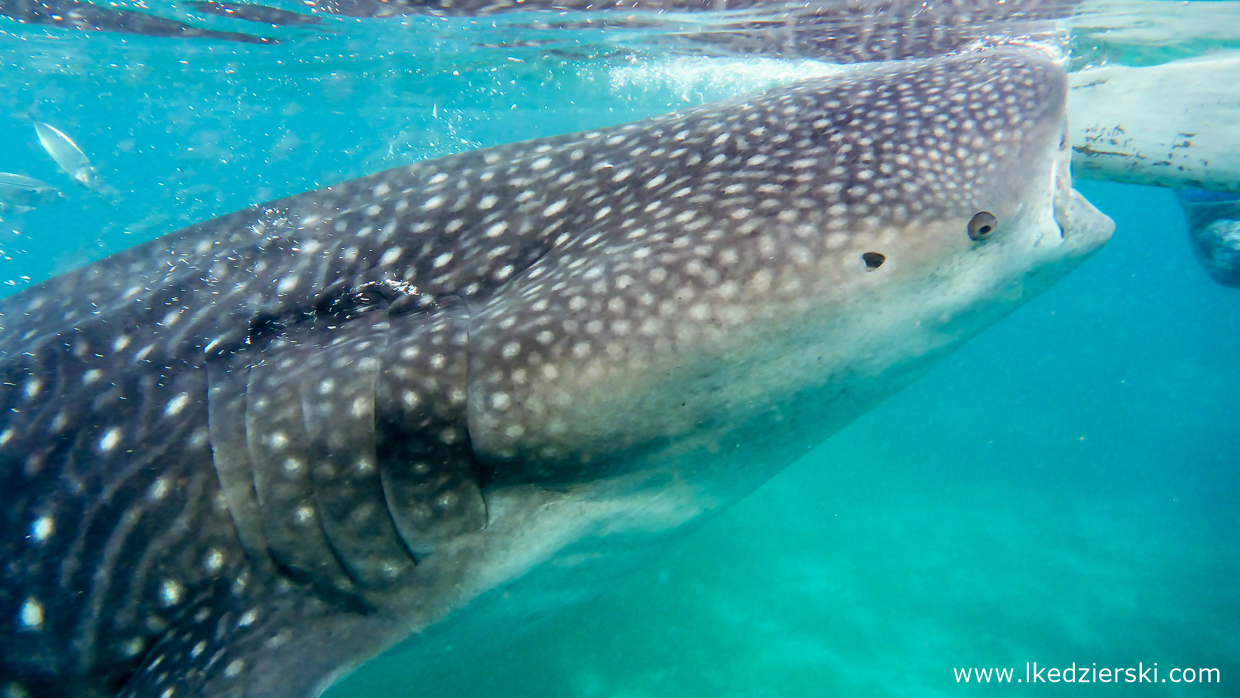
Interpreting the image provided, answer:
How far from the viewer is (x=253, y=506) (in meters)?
2.38

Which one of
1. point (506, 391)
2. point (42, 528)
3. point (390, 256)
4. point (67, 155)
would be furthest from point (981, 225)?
point (67, 155)

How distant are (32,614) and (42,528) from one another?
0.32 m

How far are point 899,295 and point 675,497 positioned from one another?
1.18 metres

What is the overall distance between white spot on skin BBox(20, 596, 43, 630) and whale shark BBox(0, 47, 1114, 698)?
0.04 feet

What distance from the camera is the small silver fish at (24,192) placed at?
36.0 ft

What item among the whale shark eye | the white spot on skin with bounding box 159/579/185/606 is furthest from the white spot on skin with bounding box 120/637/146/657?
the whale shark eye

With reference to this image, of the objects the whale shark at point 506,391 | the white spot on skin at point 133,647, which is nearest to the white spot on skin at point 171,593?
the whale shark at point 506,391

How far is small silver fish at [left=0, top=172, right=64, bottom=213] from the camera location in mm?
10980

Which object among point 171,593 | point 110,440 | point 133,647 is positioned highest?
point 110,440

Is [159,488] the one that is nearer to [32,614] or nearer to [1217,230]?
[32,614]

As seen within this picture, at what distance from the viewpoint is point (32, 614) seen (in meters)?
2.32

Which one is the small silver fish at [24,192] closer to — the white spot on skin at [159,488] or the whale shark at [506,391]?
the whale shark at [506,391]

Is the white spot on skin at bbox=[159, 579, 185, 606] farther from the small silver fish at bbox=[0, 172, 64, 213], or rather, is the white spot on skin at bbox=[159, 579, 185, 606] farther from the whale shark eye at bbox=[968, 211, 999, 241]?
the small silver fish at bbox=[0, 172, 64, 213]

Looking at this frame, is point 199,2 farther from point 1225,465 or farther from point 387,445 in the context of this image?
Result: point 1225,465
